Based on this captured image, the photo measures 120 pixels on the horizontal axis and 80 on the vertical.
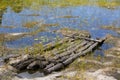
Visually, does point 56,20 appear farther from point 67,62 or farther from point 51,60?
point 51,60

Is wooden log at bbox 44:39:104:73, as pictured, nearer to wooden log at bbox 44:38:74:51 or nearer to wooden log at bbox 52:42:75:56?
wooden log at bbox 52:42:75:56

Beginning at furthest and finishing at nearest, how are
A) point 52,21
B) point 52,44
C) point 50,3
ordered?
point 50,3 → point 52,21 → point 52,44

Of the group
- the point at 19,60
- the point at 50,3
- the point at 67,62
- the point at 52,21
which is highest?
the point at 50,3

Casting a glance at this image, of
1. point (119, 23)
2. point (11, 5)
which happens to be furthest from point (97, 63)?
point (11, 5)

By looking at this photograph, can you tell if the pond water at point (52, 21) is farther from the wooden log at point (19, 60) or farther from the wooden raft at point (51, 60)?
the wooden log at point (19, 60)

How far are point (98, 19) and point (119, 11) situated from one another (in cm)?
444

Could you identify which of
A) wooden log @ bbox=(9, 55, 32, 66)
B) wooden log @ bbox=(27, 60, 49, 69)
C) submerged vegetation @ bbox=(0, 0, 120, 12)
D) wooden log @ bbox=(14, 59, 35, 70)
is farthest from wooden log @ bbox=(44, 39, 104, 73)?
submerged vegetation @ bbox=(0, 0, 120, 12)

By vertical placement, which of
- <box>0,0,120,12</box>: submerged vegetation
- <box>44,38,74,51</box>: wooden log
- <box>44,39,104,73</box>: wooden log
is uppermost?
<box>0,0,120,12</box>: submerged vegetation

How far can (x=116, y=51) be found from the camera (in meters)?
18.8

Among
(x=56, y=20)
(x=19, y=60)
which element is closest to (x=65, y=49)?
(x=19, y=60)

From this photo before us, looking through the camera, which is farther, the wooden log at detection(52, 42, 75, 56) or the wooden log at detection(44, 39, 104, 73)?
the wooden log at detection(52, 42, 75, 56)

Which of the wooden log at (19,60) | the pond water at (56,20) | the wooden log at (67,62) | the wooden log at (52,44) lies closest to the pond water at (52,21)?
the pond water at (56,20)

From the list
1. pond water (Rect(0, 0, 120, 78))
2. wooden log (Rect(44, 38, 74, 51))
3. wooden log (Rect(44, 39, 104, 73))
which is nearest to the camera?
wooden log (Rect(44, 39, 104, 73))

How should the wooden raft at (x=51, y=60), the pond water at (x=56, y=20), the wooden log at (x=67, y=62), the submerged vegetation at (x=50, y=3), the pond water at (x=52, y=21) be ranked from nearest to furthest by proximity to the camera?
the wooden log at (x=67, y=62) < the wooden raft at (x=51, y=60) < the pond water at (x=52, y=21) < the pond water at (x=56, y=20) < the submerged vegetation at (x=50, y=3)
